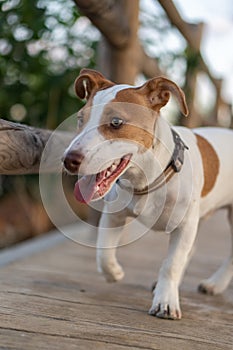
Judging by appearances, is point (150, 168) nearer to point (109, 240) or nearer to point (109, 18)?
point (109, 240)

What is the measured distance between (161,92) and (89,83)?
0.20 m

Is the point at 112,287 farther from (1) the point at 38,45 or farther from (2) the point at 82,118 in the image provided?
(1) the point at 38,45

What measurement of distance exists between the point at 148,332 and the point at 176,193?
1.30 ft

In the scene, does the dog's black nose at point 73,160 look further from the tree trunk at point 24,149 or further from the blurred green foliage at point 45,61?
the blurred green foliage at point 45,61

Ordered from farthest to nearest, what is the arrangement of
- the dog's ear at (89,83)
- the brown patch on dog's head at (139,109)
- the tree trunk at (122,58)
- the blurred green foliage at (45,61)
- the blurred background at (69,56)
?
the blurred green foliage at (45,61) < the tree trunk at (122,58) < the blurred background at (69,56) < the dog's ear at (89,83) < the brown patch on dog's head at (139,109)

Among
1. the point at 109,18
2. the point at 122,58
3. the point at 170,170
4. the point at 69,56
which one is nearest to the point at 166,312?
the point at 170,170

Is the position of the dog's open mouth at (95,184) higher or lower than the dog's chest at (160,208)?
higher

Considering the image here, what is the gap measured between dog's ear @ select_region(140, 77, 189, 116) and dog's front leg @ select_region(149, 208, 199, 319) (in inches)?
13.1

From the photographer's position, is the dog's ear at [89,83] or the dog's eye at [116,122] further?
the dog's ear at [89,83]

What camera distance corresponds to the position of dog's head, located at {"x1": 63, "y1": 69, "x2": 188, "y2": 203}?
49.4 inches

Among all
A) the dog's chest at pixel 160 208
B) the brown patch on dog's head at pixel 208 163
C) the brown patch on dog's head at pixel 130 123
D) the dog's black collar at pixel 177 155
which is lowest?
the dog's chest at pixel 160 208

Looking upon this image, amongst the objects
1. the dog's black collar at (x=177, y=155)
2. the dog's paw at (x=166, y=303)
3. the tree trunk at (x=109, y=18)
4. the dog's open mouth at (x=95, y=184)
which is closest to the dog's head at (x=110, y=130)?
the dog's open mouth at (x=95, y=184)

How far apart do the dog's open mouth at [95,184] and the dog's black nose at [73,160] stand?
0.09m

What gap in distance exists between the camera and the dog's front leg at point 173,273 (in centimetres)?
147
